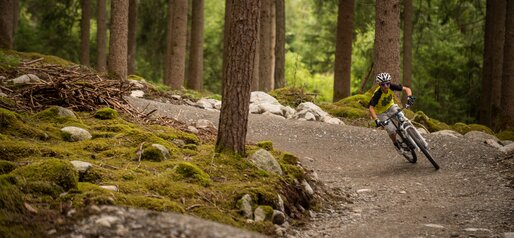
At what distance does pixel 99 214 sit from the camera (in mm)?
4820

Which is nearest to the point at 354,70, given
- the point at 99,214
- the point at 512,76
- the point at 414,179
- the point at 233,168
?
the point at 512,76

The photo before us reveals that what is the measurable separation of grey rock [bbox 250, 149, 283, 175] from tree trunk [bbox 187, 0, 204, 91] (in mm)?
15217

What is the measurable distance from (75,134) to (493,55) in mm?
17347

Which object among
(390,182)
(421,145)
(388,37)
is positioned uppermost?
(388,37)

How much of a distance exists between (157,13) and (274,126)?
61.5ft

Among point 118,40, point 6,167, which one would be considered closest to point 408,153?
point 6,167

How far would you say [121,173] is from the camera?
6680 mm

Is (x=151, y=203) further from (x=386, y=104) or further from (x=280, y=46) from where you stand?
(x=280, y=46)

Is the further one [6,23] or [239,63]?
[6,23]

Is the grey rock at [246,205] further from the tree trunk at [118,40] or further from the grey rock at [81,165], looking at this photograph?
the tree trunk at [118,40]

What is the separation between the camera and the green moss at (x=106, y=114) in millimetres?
9523

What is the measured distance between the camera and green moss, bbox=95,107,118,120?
31.2 ft

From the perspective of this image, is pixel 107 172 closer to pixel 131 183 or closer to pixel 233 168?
pixel 131 183

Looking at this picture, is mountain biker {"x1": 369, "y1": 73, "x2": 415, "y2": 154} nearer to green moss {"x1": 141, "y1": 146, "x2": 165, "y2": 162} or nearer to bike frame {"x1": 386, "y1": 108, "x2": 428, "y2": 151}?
bike frame {"x1": 386, "y1": 108, "x2": 428, "y2": 151}
